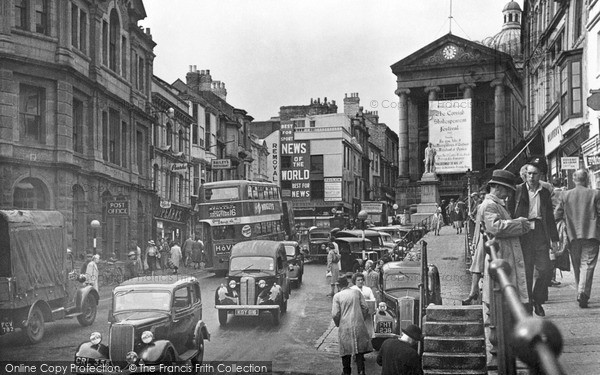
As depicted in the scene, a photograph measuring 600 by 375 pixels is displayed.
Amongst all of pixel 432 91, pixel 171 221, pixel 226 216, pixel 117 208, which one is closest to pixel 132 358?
pixel 117 208

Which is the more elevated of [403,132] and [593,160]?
[403,132]

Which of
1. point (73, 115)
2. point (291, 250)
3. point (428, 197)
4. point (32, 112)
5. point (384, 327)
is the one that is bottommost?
point (384, 327)

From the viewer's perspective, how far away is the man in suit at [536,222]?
8.94 meters

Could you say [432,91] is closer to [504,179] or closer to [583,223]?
[583,223]

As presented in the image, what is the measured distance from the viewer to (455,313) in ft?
29.0

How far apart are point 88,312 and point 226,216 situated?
12767mm

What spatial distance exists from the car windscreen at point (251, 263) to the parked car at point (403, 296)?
13.5 ft

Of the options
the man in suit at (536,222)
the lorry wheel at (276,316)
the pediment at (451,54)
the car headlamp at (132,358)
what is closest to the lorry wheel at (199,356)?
the car headlamp at (132,358)

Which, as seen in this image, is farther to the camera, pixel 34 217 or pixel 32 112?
pixel 32 112

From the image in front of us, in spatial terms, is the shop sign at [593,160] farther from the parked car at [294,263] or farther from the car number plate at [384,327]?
the car number plate at [384,327]

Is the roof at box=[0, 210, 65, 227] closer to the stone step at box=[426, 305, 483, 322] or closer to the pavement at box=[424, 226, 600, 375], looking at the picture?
the pavement at box=[424, 226, 600, 375]

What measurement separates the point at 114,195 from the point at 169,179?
586 inches

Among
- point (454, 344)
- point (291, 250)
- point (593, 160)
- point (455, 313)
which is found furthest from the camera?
point (291, 250)

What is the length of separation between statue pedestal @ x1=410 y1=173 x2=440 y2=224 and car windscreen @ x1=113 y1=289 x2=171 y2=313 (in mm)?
39321
